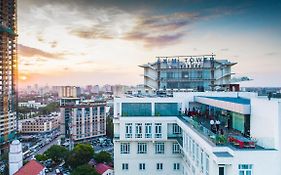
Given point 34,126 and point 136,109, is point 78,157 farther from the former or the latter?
point 34,126

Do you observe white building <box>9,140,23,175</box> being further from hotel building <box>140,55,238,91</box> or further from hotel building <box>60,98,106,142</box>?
hotel building <box>60,98,106,142</box>

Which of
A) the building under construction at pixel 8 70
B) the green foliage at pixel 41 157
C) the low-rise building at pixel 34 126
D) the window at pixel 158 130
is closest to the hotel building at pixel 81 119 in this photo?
the building under construction at pixel 8 70

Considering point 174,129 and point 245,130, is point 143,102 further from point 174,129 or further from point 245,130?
point 245,130

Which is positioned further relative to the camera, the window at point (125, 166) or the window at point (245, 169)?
the window at point (125, 166)

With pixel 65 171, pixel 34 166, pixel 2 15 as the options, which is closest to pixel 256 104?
pixel 34 166

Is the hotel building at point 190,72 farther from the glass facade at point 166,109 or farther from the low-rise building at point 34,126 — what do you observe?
→ the low-rise building at point 34,126

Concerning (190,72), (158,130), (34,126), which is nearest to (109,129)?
(34,126)

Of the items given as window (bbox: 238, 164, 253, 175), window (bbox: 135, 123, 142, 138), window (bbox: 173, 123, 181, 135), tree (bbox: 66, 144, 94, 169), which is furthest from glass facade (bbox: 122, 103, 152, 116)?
tree (bbox: 66, 144, 94, 169)
